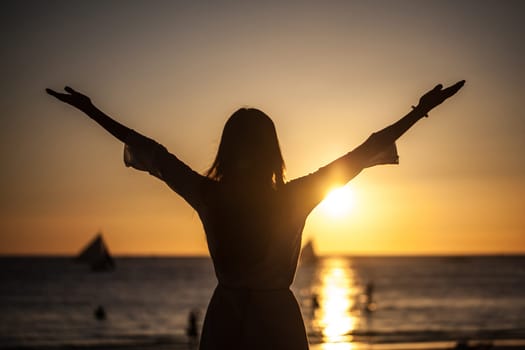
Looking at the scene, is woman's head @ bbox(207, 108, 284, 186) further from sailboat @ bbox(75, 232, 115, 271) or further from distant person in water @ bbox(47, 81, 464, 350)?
sailboat @ bbox(75, 232, 115, 271)

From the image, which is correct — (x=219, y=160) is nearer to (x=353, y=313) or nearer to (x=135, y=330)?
(x=135, y=330)

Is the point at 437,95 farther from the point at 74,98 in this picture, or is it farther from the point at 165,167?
the point at 74,98

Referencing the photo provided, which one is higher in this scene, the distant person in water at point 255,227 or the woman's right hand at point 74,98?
the woman's right hand at point 74,98

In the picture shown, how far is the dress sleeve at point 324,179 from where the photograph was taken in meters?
3.26

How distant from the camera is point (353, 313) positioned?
53.1 metres

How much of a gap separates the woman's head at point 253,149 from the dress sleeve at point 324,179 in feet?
0.27

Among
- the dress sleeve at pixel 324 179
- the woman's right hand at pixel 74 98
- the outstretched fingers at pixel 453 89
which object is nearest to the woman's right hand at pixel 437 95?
the outstretched fingers at pixel 453 89

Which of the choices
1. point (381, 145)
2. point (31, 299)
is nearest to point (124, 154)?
point (381, 145)

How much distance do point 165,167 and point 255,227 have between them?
50 centimetres

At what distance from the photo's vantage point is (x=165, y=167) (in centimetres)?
346

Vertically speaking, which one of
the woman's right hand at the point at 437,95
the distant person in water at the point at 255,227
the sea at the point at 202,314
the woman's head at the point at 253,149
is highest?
the woman's right hand at the point at 437,95

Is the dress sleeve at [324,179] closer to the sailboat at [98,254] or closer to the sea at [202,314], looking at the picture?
the sea at [202,314]

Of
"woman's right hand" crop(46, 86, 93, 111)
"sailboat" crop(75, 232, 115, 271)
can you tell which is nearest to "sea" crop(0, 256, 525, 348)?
"sailboat" crop(75, 232, 115, 271)

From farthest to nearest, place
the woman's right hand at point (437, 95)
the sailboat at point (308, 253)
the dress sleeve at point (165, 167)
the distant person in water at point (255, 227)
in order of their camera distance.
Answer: the sailboat at point (308, 253), the woman's right hand at point (437, 95), the dress sleeve at point (165, 167), the distant person in water at point (255, 227)
